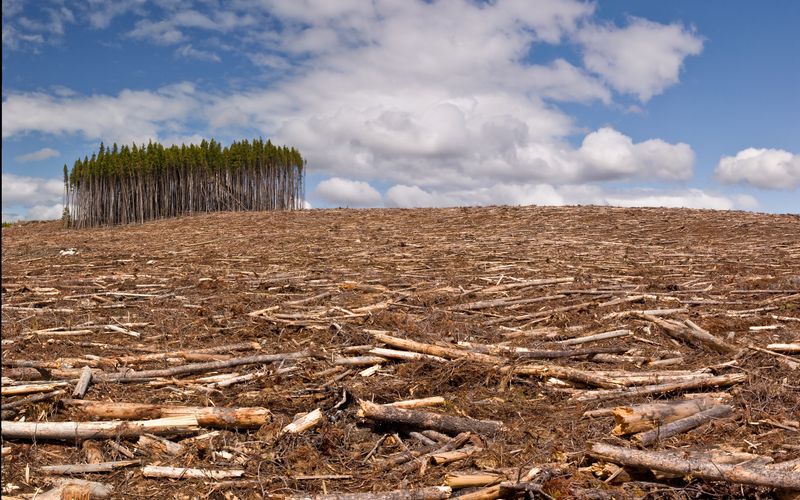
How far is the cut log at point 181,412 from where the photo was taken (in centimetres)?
533

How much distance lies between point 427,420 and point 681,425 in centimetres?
214

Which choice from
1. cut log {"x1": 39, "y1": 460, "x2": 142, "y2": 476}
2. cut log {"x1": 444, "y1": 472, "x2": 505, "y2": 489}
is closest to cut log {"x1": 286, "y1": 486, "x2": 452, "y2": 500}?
cut log {"x1": 444, "y1": 472, "x2": 505, "y2": 489}

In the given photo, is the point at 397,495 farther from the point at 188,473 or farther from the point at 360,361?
the point at 360,361

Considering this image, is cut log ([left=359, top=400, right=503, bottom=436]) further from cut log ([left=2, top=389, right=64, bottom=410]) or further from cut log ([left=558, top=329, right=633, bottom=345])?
cut log ([left=2, top=389, right=64, bottom=410])

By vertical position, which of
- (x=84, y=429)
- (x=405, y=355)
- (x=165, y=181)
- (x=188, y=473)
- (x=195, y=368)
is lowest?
(x=188, y=473)

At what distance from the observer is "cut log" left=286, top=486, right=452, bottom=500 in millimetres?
4191

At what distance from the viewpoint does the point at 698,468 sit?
429 centimetres

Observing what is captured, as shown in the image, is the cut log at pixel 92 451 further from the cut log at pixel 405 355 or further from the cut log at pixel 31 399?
the cut log at pixel 405 355

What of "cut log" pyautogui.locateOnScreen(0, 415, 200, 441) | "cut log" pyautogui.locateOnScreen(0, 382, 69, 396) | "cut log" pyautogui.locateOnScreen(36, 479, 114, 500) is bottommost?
"cut log" pyautogui.locateOnScreen(36, 479, 114, 500)

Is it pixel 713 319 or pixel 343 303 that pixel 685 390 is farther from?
pixel 343 303

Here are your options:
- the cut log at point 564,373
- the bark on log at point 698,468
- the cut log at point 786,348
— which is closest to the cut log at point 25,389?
the cut log at point 564,373

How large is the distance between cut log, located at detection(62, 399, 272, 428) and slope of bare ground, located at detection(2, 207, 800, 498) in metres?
0.07

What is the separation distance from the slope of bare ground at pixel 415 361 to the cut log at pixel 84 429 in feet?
0.20

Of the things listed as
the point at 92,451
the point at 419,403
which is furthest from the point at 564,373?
the point at 92,451
